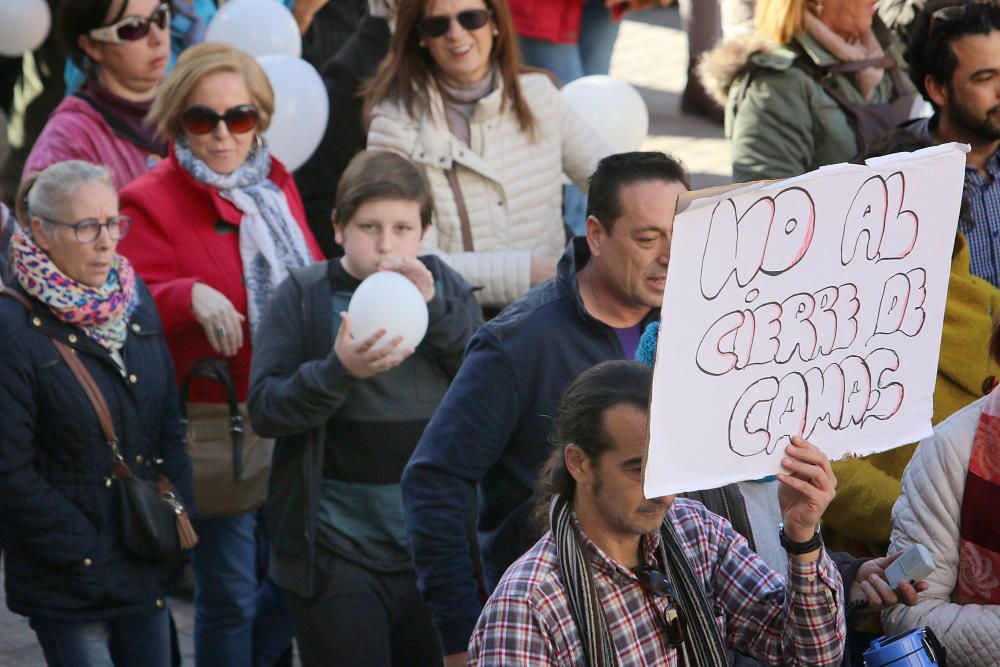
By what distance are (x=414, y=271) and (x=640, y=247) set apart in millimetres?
812

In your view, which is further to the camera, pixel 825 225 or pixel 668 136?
pixel 668 136

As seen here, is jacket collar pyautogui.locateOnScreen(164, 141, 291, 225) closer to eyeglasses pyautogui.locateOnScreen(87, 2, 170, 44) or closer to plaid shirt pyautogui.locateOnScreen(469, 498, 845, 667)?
eyeglasses pyautogui.locateOnScreen(87, 2, 170, 44)

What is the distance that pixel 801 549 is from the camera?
2643 millimetres

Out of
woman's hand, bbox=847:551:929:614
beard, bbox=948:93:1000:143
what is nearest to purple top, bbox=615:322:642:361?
woman's hand, bbox=847:551:929:614

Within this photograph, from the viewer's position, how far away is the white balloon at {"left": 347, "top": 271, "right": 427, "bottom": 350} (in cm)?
375

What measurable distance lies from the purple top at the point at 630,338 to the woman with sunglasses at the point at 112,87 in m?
2.14

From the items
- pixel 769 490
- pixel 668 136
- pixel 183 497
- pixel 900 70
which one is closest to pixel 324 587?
pixel 183 497

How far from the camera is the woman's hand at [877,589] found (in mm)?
2959

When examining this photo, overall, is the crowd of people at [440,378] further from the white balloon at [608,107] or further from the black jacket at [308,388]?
the white balloon at [608,107]

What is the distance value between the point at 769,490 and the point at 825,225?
31.7 inches

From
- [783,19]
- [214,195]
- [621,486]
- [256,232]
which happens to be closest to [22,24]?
[214,195]

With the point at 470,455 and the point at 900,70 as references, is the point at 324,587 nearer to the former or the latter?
the point at 470,455

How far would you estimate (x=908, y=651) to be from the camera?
278 cm

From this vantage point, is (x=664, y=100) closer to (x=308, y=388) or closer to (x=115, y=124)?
(x=115, y=124)
